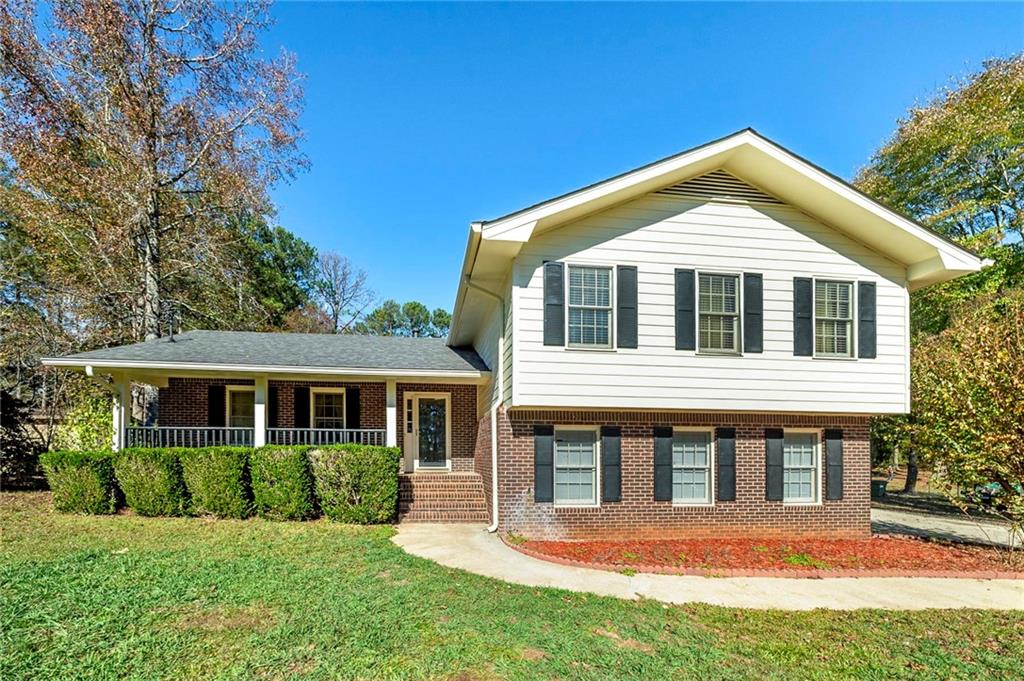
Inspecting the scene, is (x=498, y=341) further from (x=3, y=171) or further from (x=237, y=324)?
(x=3, y=171)

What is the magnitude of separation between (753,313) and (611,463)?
3.59 meters

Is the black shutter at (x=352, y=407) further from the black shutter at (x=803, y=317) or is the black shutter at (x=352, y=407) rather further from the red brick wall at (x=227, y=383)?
the black shutter at (x=803, y=317)

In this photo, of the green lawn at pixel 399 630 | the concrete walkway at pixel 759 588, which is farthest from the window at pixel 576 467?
the green lawn at pixel 399 630

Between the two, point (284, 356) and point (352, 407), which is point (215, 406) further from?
point (352, 407)

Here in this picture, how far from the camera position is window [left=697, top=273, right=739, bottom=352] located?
29.6 feet

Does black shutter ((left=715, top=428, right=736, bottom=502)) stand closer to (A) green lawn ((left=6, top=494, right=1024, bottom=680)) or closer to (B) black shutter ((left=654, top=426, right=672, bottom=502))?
(B) black shutter ((left=654, top=426, right=672, bottom=502))

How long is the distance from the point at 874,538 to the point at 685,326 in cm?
532

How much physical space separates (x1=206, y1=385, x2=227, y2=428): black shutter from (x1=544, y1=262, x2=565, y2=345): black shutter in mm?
9008

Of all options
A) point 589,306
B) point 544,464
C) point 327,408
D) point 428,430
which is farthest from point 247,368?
point 589,306

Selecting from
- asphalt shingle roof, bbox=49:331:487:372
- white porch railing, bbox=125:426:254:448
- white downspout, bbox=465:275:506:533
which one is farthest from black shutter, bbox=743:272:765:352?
white porch railing, bbox=125:426:254:448

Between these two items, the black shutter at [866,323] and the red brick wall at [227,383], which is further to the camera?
the red brick wall at [227,383]

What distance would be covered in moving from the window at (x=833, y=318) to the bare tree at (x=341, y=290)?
32.4 m

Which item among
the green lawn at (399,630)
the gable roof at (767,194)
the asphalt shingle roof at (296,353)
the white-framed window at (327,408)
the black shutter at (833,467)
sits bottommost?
the green lawn at (399,630)

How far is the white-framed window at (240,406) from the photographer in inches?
512
